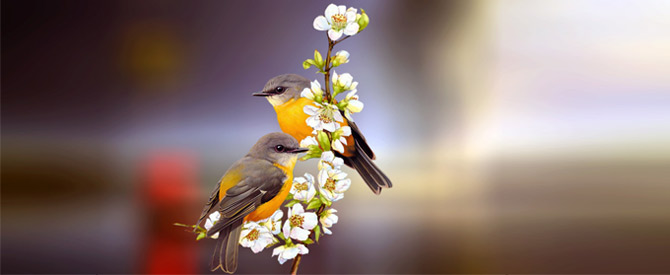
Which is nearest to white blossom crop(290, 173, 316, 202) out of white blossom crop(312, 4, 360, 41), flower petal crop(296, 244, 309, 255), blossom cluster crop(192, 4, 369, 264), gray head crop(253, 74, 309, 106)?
blossom cluster crop(192, 4, 369, 264)

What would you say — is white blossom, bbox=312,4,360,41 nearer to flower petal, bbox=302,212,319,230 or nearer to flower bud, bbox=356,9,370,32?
flower bud, bbox=356,9,370,32

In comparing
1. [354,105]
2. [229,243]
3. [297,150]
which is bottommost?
[229,243]

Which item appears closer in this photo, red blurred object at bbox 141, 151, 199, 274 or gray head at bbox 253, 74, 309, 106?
gray head at bbox 253, 74, 309, 106

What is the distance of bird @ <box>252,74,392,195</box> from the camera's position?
3.63 feet

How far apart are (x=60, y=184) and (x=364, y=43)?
1.13 meters

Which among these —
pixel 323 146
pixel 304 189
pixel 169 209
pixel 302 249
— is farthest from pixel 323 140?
pixel 169 209

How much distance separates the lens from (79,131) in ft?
4.85

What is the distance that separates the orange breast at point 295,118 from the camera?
1.10 metres

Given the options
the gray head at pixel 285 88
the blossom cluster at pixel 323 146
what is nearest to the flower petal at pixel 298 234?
the blossom cluster at pixel 323 146

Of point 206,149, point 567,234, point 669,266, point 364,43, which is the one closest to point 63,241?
point 206,149

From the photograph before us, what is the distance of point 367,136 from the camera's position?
132 centimetres

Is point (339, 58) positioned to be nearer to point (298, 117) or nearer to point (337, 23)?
point (337, 23)

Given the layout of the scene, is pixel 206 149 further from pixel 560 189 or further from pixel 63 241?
pixel 560 189

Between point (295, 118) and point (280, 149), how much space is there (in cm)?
11
